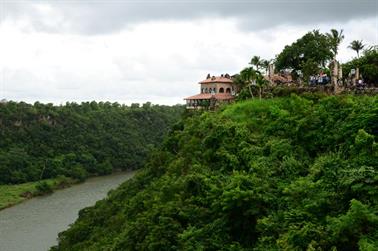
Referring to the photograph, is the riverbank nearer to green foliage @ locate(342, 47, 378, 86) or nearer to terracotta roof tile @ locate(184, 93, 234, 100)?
terracotta roof tile @ locate(184, 93, 234, 100)

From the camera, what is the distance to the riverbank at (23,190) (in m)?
67.8

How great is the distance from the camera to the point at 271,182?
18.7m

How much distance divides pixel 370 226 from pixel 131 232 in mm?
12365

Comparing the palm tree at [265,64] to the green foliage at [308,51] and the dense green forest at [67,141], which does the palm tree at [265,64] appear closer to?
the green foliage at [308,51]

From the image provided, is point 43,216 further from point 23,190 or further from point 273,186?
point 273,186

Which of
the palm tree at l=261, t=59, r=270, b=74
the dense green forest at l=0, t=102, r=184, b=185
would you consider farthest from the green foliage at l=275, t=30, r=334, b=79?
the dense green forest at l=0, t=102, r=184, b=185

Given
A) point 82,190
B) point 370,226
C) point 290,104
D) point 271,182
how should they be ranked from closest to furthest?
1. point 370,226
2. point 271,182
3. point 290,104
4. point 82,190

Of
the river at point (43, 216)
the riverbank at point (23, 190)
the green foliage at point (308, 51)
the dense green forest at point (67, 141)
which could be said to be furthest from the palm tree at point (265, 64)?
the dense green forest at point (67, 141)

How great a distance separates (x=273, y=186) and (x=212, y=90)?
30765 mm

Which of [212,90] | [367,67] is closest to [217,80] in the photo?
[212,90]

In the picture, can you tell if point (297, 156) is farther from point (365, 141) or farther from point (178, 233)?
point (178, 233)

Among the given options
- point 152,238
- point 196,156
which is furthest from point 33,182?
point 152,238

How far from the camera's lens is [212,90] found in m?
48.8

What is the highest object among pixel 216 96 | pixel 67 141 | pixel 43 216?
pixel 216 96
